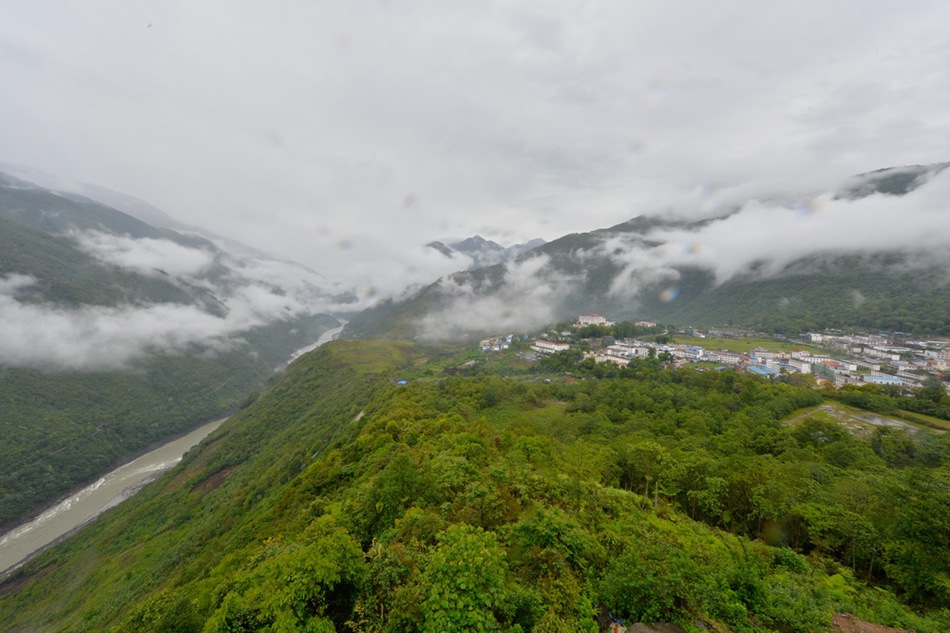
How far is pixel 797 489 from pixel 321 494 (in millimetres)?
29992

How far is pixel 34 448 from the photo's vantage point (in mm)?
73812

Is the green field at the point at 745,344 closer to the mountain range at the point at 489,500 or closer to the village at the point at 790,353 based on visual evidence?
the village at the point at 790,353

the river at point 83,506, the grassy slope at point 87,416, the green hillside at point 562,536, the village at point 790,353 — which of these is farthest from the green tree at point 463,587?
the grassy slope at point 87,416

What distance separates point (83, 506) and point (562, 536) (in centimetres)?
9770

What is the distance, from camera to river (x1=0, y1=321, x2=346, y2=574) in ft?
177

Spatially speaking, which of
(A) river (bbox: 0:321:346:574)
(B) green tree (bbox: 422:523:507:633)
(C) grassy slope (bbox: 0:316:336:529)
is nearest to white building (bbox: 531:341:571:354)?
(B) green tree (bbox: 422:523:507:633)

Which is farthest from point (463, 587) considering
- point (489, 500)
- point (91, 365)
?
point (91, 365)

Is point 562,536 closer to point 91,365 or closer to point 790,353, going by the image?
point 790,353

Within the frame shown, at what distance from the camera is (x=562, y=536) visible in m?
10.8

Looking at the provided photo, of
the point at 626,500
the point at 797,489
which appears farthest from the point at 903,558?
the point at 626,500

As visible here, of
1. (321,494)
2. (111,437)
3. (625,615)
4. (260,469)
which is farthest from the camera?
(111,437)

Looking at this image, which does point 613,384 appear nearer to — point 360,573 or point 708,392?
point 708,392

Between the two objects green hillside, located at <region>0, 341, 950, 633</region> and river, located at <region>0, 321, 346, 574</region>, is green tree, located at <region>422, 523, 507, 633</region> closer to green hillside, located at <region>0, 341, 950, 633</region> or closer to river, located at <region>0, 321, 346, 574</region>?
green hillside, located at <region>0, 341, 950, 633</region>

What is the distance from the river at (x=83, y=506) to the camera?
5400 cm
